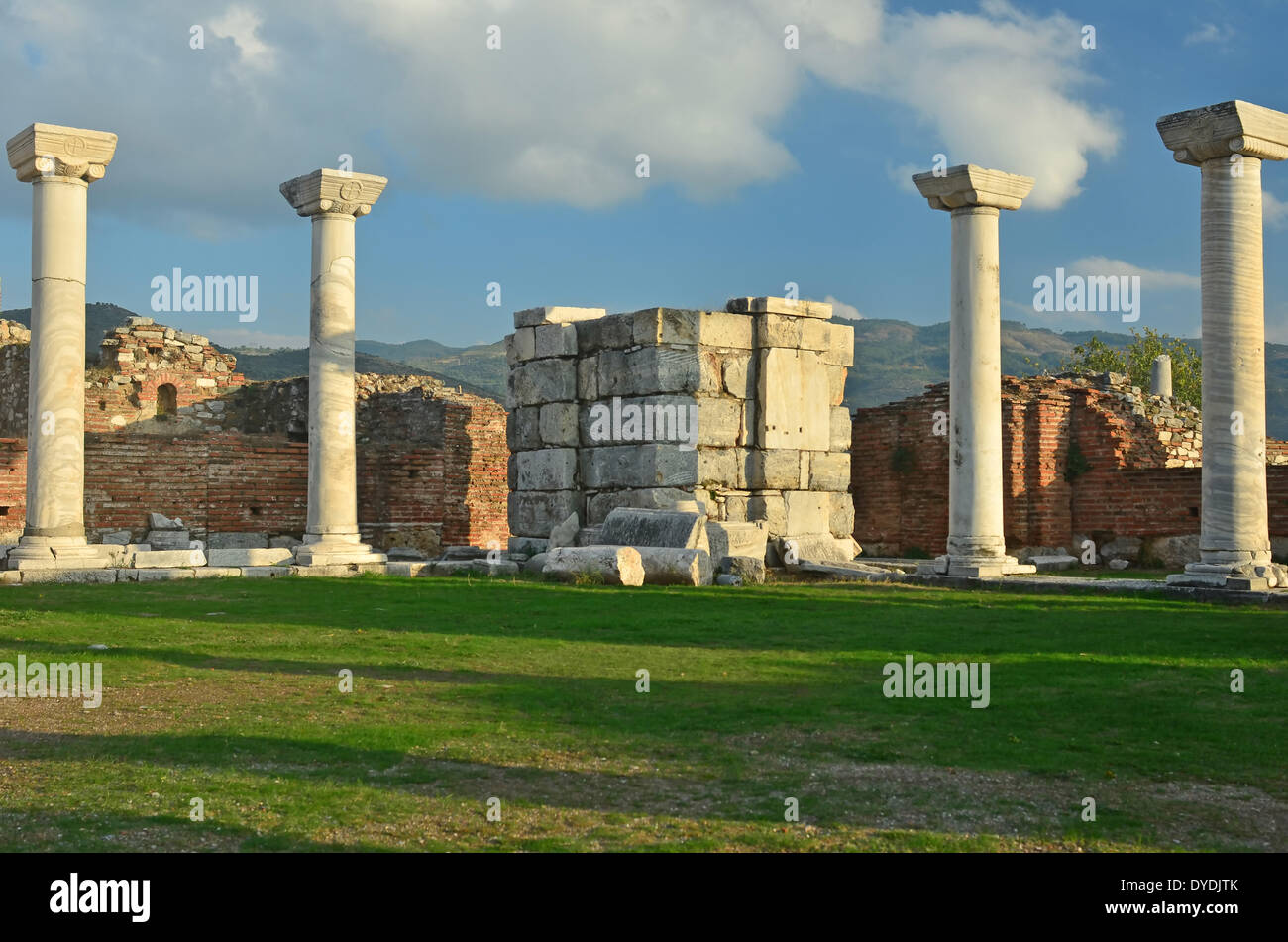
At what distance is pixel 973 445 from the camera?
1580 centimetres

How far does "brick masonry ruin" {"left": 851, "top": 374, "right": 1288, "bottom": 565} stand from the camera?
19.7 meters

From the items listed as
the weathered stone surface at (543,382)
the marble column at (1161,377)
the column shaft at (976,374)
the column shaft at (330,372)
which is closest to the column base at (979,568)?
the column shaft at (976,374)

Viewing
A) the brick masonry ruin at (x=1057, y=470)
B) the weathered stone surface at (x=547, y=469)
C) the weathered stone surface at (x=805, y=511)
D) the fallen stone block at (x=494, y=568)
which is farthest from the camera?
the brick masonry ruin at (x=1057, y=470)

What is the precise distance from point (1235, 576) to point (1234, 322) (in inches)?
103

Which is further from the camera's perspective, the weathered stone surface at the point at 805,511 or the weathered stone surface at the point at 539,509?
the weathered stone surface at the point at 539,509

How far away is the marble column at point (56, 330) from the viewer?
51.6ft

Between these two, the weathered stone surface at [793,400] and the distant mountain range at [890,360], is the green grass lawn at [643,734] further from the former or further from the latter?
the distant mountain range at [890,360]

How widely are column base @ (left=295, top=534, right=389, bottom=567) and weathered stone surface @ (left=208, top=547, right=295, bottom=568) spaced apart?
0.29 m

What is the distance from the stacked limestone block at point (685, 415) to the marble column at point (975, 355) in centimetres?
236

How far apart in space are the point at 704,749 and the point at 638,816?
4.20 feet

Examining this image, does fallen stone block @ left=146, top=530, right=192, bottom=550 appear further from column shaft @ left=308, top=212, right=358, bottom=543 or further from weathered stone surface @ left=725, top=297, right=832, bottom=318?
weathered stone surface @ left=725, top=297, right=832, bottom=318

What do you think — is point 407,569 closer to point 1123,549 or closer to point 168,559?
point 168,559

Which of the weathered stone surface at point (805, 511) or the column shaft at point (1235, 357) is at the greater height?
the column shaft at point (1235, 357)

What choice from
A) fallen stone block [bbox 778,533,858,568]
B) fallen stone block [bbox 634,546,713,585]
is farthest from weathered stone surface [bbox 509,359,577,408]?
fallen stone block [bbox 778,533,858,568]
